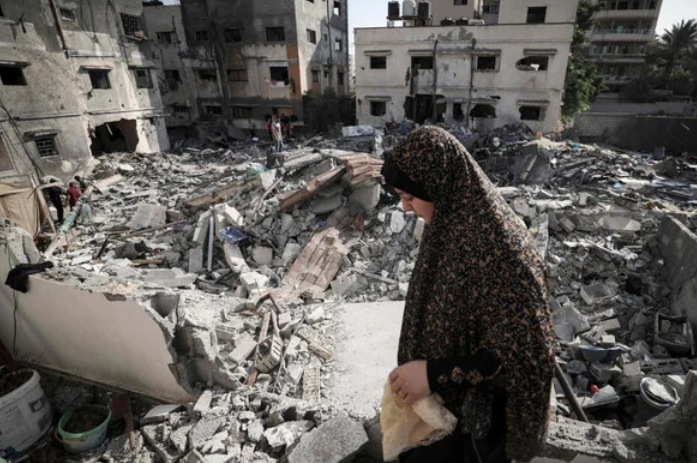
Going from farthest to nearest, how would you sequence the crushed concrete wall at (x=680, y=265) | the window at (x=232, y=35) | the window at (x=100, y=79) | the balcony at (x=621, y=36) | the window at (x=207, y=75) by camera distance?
the balcony at (x=621, y=36), the window at (x=207, y=75), the window at (x=232, y=35), the window at (x=100, y=79), the crushed concrete wall at (x=680, y=265)

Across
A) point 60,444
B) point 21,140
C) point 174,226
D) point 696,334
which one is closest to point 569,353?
point 696,334

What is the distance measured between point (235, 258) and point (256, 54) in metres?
20.4

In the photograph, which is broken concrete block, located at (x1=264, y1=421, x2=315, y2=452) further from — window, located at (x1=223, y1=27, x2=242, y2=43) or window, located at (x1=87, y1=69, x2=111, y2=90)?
window, located at (x1=223, y1=27, x2=242, y2=43)

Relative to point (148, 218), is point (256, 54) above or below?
above

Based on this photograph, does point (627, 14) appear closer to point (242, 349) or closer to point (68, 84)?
point (68, 84)

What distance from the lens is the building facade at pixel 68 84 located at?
13570 mm

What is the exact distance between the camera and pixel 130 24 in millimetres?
18109

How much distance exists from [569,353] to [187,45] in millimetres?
28077

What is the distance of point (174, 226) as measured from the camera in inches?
384

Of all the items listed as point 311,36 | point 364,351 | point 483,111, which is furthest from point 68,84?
point 483,111

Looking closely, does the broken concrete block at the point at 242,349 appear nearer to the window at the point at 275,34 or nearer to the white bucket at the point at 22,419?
the white bucket at the point at 22,419

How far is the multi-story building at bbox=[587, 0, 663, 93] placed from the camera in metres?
30.9

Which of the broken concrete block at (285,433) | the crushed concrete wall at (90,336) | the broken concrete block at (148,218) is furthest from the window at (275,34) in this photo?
the broken concrete block at (285,433)

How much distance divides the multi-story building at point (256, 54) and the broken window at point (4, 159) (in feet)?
45.1
